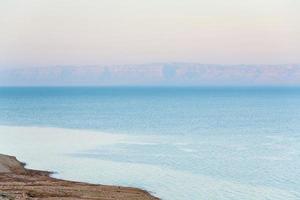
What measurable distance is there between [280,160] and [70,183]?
33.4m

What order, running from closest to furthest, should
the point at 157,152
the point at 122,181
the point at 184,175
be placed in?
the point at 122,181 → the point at 184,175 → the point at 157,152

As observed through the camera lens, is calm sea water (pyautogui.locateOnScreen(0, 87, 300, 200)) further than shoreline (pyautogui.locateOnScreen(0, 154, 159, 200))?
Yes

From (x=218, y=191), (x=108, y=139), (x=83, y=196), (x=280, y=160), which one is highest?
(x=108, y=139)

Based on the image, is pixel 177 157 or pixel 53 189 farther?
pixel 177 157

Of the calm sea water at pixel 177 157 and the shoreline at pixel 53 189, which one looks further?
the calm sea water at pixel 177 157

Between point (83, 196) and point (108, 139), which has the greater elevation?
point (108, 139)

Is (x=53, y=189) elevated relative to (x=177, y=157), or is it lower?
lower

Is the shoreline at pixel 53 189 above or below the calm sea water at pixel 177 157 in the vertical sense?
below

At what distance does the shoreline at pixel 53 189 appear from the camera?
45.6 meters

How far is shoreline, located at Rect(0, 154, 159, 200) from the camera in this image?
149 feet

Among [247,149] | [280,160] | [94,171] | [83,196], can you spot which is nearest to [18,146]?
[94,171]

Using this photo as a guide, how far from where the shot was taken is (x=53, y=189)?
164ft

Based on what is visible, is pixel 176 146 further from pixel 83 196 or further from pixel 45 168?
pixel 83 196

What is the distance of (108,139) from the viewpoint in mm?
105562
